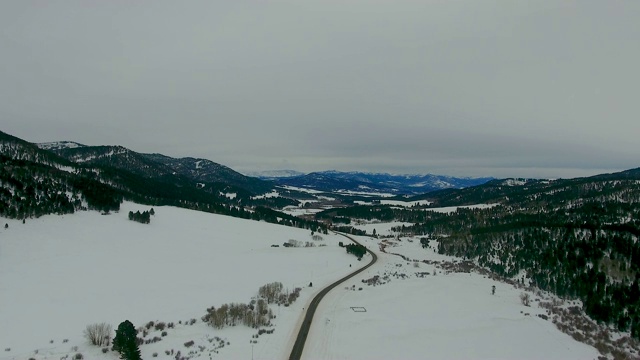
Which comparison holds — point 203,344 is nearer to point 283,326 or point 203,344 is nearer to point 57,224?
point 283,326

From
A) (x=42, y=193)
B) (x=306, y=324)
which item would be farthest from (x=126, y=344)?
(x=42, y=193)

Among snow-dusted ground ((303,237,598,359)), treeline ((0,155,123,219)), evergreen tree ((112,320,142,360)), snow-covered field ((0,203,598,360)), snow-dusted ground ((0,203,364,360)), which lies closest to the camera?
evergreen tree ((112,320,142,360))

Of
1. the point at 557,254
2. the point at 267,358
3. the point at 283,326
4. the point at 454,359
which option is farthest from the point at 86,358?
the point at 557,254

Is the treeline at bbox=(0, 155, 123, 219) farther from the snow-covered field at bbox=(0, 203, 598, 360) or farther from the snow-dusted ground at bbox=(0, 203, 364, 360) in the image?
the snow-covered field at bbox=(0, 203, 598, 360)

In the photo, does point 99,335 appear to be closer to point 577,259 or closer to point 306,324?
point 306,324

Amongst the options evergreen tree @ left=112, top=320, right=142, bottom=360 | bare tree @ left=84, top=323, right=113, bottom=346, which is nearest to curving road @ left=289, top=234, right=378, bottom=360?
evergreen tree @ left=112, top=320, right=142, bottom=360
